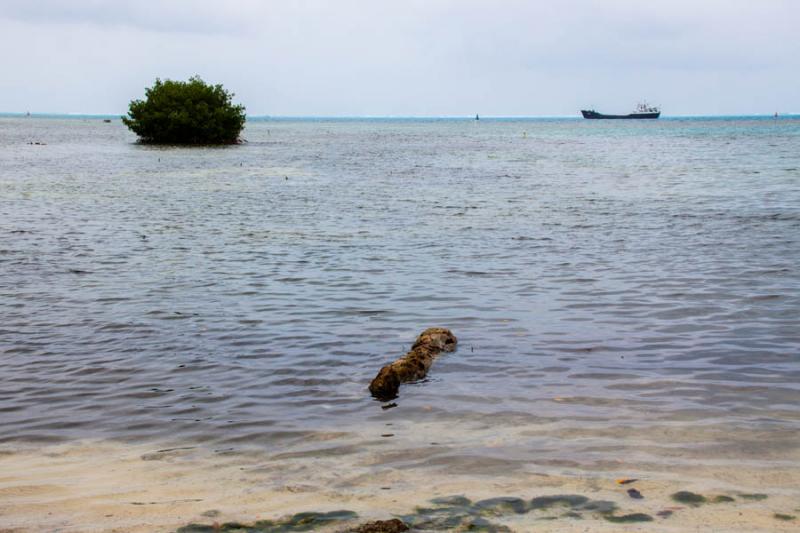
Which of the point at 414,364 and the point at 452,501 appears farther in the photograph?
the point at 414,364

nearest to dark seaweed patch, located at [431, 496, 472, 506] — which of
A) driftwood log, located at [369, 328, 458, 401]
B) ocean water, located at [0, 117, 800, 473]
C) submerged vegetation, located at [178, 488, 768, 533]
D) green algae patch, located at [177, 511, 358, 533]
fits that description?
submerged vegetation, located at [178, 488, 768, 533]

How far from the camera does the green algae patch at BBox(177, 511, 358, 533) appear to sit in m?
5.38

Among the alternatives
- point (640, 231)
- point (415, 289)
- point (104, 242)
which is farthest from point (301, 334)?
point (640, 231)

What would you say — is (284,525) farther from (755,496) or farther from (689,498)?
(755,496)

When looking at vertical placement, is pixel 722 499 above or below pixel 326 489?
above

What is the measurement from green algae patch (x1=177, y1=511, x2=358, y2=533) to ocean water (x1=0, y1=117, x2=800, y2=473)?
3.76ft

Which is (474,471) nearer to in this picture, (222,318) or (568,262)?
(222,318)

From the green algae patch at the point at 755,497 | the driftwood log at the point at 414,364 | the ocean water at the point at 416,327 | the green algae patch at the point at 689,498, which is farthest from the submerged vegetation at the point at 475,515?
the driftwood log at the point at 414,364

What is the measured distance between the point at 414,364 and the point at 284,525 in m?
3.53

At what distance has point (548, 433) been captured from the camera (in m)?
7.21

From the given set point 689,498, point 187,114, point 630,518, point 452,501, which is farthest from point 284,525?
point 187,114

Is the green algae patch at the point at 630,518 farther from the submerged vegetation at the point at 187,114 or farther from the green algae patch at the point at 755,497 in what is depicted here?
the submerged vegetation at the point at 187,114

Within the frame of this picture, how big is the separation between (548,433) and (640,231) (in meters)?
14.0

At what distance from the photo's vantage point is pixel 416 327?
36.7ft
